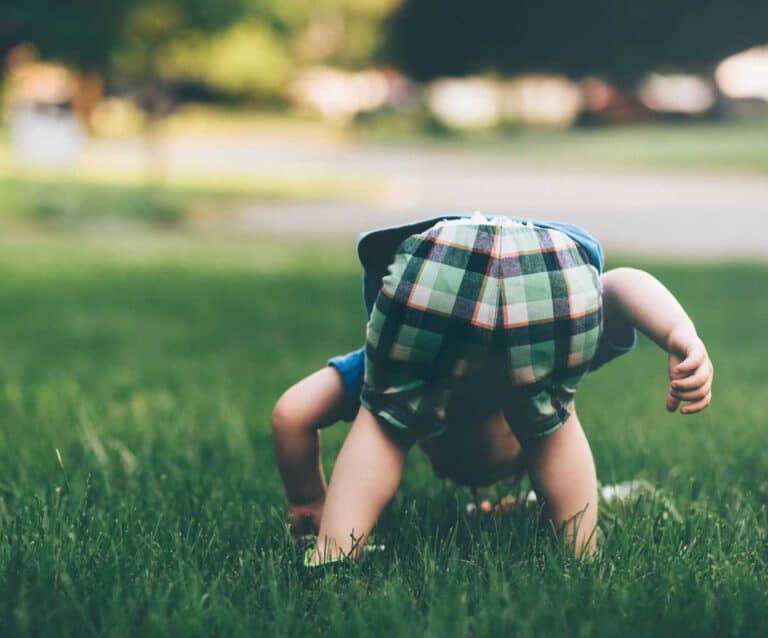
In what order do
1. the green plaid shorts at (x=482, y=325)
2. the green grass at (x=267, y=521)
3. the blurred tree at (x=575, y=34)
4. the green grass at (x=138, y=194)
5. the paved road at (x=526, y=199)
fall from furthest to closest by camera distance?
the blurred tree at (x=575, y=34)
the green grass at (x=138, y=194)
the paved road at (x=526, y=199)
the green plaid shorts at (x=482, y=325)
the green grass at (x=267, y=521)

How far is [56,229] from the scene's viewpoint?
12078mm

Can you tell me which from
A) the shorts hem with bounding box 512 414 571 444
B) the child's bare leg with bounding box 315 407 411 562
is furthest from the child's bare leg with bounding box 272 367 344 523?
the shorts hem with bounding box 512 414 571 444

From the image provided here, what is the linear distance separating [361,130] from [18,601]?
36955 millimetres

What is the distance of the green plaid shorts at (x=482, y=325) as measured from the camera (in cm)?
210

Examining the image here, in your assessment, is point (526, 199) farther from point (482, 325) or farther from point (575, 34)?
point (482, 325)

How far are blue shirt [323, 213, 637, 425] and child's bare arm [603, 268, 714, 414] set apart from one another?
0.05 metres

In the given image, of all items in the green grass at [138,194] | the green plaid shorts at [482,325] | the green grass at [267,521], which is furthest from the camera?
the green grass at [138,194]

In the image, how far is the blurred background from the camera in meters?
13.0

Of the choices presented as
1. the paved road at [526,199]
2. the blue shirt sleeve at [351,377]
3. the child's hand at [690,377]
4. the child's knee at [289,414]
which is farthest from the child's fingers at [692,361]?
the paved road at [526,199]

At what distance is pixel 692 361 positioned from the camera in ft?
7.04

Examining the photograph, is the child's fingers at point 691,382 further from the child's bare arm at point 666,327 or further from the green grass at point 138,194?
the green grass at point 138,194

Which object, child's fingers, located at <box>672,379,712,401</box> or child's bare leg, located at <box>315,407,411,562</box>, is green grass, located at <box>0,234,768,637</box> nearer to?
child's bare leg, located at <box>315,407,411,562</box>

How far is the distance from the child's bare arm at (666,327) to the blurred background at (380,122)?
859 centimetres

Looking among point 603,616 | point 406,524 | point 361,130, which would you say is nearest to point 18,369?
point 406,524
